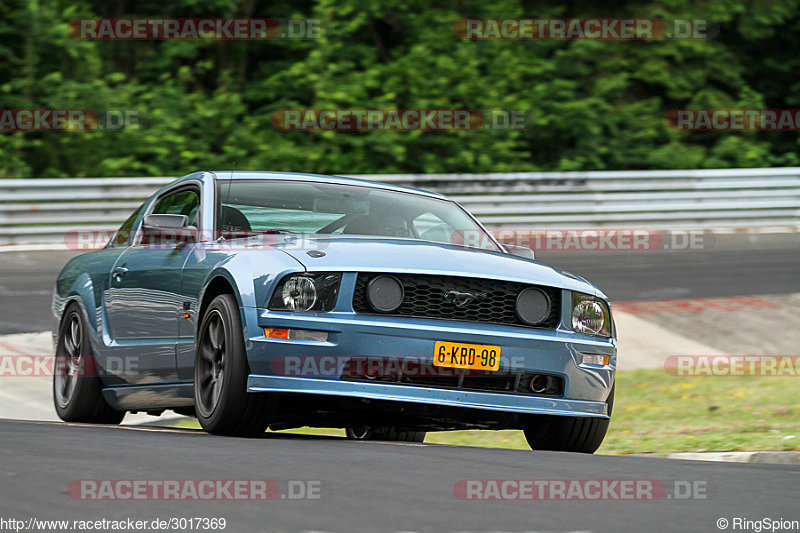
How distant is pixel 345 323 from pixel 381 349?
208 millimetres

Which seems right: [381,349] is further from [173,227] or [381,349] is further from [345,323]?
[173,227]

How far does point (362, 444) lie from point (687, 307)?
32.9 ft

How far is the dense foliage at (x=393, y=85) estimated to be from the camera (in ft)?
76.2

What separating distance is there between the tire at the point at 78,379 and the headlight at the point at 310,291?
2.33m

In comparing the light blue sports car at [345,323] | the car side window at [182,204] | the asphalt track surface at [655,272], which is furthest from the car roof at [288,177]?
the asphalt track surface at [655,272]

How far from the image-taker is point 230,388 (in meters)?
6.07

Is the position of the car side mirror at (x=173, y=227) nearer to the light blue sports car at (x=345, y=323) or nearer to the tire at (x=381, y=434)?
the light blue sports car at (x=345, y=323)

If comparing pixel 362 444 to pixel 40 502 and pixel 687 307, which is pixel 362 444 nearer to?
pixel 40 502

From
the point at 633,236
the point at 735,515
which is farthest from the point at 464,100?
the point at 735,515

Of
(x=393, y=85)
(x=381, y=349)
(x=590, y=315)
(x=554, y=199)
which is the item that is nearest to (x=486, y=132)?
(x=393, y=85)

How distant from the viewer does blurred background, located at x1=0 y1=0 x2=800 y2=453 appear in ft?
59.0

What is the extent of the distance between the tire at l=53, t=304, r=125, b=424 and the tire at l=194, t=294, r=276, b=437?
1.84 m

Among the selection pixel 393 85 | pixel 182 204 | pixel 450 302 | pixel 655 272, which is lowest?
pixel 655 272

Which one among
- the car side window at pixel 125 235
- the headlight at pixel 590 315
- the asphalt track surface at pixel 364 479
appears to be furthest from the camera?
the car side window at pixel 125 235
